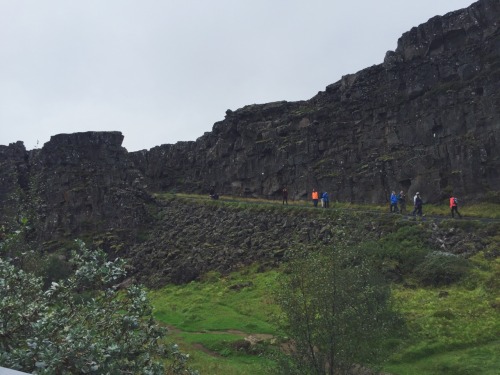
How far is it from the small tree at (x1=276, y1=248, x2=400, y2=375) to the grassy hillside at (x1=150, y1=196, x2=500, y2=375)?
1438 millimetres

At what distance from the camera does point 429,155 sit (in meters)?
47.1

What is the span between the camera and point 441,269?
30797 millimetres

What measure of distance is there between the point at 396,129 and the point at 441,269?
84.9 ft

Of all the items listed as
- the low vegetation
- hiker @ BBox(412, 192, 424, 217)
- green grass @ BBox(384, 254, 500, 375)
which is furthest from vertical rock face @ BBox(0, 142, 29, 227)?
green grass @ BBox(384, 254, 500, 375)

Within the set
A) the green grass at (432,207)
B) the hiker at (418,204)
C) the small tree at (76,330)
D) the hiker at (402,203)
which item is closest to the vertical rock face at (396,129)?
the green grass at (432,207)

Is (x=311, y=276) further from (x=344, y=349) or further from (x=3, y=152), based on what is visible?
(x=3, y=152)

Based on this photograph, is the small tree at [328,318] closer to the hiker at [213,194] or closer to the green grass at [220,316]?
the green grass at [220,316]

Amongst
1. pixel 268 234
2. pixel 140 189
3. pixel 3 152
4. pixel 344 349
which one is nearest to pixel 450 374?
pixel 344 349

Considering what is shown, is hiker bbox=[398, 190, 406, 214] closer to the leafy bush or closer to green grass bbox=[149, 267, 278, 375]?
the leafy bush

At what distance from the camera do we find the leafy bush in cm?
3011

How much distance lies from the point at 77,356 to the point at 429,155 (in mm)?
44980

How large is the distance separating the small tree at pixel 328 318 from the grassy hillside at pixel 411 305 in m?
1.44

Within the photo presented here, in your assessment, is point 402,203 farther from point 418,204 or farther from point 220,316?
point 220,316

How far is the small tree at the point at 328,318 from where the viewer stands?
633 inches
